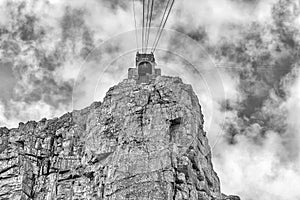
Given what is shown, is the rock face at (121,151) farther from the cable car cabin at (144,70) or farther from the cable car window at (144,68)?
the cable car window at (144,68)

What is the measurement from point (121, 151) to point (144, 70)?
2662cm

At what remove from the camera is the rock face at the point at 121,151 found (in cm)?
9506

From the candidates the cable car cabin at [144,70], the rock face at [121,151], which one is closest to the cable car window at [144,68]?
the cable car cabin at [144,70]

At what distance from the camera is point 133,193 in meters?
91.4

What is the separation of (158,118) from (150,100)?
18.3 feet

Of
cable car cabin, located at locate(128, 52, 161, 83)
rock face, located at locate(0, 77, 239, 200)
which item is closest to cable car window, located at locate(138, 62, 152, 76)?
cable car cabin, located at locate(128, 52, 161, 83)

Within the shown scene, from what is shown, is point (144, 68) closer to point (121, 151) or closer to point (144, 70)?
point (144, 70)

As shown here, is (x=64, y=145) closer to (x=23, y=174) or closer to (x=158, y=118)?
(x=23, y=174)

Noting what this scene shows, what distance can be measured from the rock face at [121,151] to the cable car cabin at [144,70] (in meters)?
3.42

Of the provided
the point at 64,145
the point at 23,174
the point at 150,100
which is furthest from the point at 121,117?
the point at 23,174

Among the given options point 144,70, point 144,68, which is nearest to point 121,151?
point 144,70

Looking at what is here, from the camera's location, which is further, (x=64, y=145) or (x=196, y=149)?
(x=64, y=145)

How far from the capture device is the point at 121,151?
328ft

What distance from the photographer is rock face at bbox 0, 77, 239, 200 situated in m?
95.1
